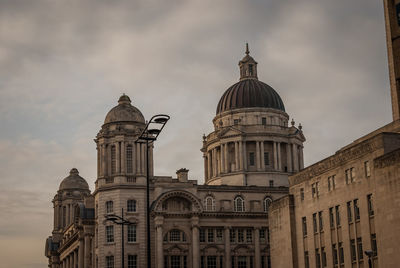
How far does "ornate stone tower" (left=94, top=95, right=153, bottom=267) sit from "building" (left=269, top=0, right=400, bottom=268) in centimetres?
2821

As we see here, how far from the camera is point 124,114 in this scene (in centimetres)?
10488

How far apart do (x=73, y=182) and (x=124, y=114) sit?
158 ft

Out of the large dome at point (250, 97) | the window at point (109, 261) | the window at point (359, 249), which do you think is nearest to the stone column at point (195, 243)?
the window at point (109, 261)

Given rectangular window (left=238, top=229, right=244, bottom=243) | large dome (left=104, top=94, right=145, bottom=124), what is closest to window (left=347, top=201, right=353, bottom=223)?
rectangular window (left=238, top=229, right=244, bottom=243)

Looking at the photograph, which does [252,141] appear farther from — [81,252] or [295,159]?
[81,252]

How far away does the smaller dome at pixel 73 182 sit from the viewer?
489 feet

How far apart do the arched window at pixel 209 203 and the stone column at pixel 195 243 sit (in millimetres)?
3226

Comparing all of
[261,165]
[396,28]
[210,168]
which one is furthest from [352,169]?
[210,168]

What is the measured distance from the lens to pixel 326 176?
6662 cm

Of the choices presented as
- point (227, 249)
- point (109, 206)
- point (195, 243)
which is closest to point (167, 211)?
point (195, 243)

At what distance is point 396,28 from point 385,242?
17.2 m

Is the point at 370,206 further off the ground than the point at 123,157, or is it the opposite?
the point at 123,157

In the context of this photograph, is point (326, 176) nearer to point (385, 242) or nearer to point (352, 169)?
point (352, 169)

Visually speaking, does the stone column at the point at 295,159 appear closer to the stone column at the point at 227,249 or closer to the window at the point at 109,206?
the stone column at the point at 227,249
